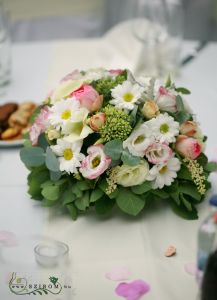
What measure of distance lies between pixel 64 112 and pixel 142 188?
180 mm

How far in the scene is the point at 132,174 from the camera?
810 millimetres

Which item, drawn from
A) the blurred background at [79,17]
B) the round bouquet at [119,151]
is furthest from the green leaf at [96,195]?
the blurred background at [79,17]

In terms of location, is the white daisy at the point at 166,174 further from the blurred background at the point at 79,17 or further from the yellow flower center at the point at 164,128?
the blurred background at the point at 79,17

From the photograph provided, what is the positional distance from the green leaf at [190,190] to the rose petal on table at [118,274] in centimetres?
17

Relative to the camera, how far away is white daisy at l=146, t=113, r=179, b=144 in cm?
81

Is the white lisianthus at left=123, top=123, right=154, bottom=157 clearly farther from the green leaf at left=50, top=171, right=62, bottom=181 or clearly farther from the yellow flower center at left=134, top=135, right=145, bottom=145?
the green leaf at left=50, top=171, right=62, bottom=181

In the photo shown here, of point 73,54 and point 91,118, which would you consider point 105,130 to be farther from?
point 73,54

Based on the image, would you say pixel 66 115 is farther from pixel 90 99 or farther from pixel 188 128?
pixel 188 128

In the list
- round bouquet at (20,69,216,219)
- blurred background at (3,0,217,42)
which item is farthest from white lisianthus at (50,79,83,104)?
blurred background at (3,0,217,42)

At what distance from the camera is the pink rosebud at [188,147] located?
84cm

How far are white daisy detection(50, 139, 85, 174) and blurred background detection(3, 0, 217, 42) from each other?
50.3 inches

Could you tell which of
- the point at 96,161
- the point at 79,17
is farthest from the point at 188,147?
the point at 79,17

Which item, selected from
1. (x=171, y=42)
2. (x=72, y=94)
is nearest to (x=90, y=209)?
(x=72, y=94)

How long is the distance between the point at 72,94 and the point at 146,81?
0.13 m
